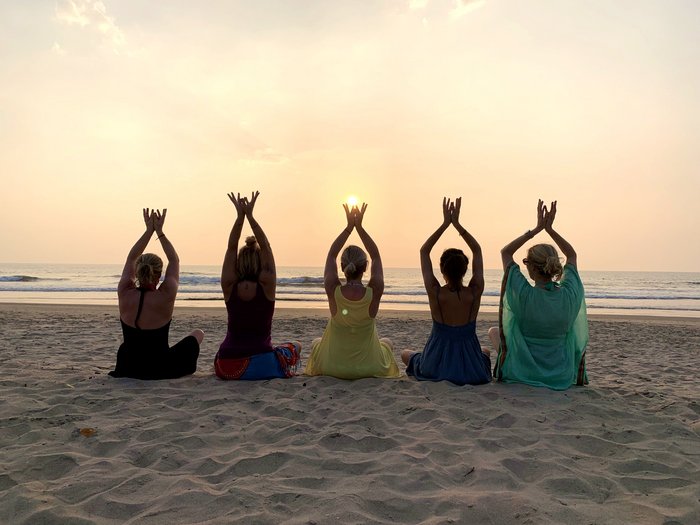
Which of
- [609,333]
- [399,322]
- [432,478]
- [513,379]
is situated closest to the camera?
[432,478]

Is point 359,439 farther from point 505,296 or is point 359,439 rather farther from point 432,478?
point 505,296

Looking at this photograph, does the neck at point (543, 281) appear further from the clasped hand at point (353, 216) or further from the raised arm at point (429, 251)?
the clasped hand at point (353, 216)

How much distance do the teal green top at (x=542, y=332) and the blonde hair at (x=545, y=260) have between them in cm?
15

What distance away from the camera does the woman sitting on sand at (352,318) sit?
17.1 feet

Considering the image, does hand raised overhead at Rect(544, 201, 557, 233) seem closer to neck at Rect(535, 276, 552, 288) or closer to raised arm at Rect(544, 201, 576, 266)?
raised arm at Rect(544, 201, 576, 266)

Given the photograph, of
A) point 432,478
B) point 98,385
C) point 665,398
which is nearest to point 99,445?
point 98,385

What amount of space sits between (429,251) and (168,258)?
281 centimetres

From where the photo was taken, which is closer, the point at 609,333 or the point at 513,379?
the point at 513,379

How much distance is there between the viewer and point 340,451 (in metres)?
3.36

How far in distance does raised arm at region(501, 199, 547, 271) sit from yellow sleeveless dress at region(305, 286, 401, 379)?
1.45 metres

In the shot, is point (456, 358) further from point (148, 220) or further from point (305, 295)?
point (305, 295)

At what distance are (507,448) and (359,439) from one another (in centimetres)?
102

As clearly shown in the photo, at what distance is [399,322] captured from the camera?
13.4 meters

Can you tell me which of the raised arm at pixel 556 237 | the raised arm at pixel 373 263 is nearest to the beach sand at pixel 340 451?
the raised arm at pixel 373 263
